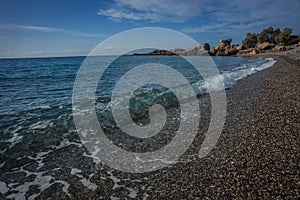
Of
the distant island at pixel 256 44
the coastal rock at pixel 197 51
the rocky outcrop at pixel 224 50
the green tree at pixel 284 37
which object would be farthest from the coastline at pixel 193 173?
the coastal rock at pixel 197 51

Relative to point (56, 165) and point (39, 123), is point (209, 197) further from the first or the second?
point (39, 123)

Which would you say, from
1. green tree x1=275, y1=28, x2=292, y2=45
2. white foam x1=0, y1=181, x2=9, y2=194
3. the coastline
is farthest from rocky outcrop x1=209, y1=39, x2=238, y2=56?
white foam x1=0, y1=181, x2=9, y2=194

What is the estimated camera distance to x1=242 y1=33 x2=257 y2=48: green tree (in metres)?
97.3

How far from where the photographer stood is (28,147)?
533 centimetres

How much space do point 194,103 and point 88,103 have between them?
5959 millimetres

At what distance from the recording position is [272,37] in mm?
93125

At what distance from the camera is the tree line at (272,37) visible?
267 ft

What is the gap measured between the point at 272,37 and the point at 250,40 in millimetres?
10226

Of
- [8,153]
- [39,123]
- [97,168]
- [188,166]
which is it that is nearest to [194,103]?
[188,166]

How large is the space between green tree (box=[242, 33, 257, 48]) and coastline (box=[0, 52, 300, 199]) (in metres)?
110

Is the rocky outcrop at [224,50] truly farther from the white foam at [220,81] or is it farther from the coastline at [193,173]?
the coastline at [193,173]

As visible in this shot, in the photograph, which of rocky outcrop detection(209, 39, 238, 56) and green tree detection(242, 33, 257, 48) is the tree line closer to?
green tree detection(242, 33, 257, 48)

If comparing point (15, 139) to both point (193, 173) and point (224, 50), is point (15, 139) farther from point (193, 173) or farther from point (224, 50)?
point (224, 50)

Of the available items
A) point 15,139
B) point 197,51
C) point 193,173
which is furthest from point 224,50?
point 15,139
